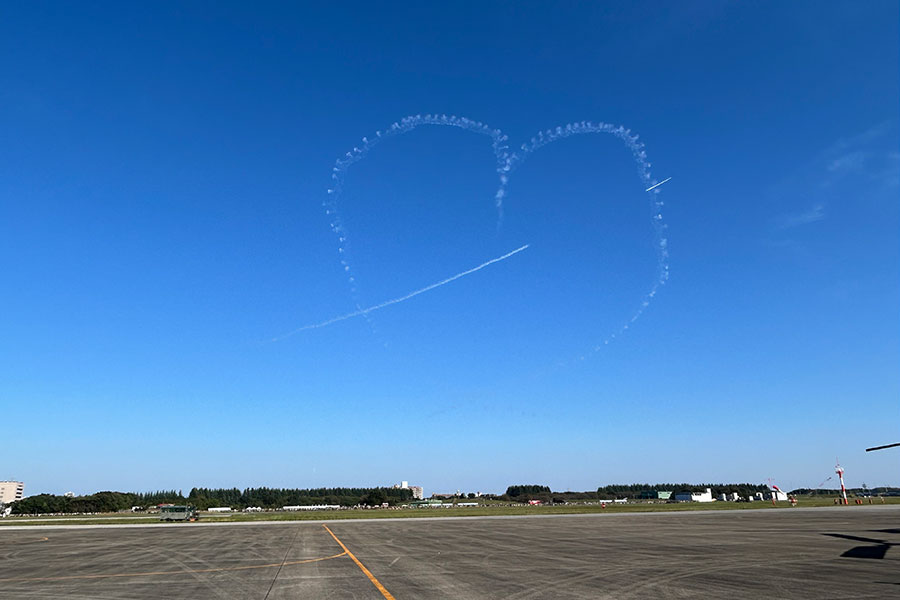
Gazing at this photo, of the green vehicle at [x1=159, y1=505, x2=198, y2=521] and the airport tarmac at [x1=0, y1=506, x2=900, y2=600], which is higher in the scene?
the airport tarmac at [x1=0, y1=506, x2=900, y2=600]

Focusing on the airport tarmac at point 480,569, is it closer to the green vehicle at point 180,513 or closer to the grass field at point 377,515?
the green vehicle at point 180,513

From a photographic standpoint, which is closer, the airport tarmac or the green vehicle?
the airport tarmac

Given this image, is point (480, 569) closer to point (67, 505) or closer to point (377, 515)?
point (377, 515)

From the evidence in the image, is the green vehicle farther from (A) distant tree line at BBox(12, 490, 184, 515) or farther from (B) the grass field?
(A) distant tree line at BBox(12, 490, 184, 515)

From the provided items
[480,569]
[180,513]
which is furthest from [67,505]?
[480,569]

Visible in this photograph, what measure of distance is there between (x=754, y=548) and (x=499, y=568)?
14.5 m

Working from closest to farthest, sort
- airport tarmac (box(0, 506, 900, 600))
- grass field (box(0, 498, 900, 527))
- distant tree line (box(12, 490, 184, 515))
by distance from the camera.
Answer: airport tarmac (box(0, 506, 900, 600)) < grass field (box(0, 498, 900, 527)) < distant tree line (box(12, 490, 184, 515))

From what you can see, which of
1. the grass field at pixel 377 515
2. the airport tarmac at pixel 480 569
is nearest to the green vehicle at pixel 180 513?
the grass field at pixel 377 515

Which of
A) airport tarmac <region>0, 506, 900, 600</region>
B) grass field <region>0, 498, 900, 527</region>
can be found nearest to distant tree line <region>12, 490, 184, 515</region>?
grass field <region>0, 498, 900, 527</region>

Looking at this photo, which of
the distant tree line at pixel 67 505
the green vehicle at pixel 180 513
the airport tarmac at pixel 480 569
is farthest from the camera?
the distant tree line at pixel 67 505

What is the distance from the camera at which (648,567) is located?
66.8 ft

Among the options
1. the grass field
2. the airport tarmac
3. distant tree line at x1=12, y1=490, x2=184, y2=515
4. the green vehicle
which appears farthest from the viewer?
distant tree line at x1=12, y1=490, x2=184, y2=515

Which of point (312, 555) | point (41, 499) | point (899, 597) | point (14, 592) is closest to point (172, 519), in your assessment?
point (312, 555)

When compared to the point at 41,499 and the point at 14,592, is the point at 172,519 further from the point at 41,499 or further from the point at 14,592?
the point at 41,499
